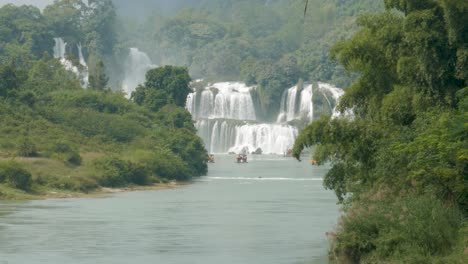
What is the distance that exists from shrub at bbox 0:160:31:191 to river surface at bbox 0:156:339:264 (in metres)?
3.51

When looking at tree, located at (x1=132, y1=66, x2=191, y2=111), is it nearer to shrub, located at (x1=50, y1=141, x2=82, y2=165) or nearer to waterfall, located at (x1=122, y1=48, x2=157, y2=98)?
shrub, located at (x1=50, y1=141, x2=82, y2=165)

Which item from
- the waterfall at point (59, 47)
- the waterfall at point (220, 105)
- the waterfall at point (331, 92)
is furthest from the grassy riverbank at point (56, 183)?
the waterfall at point (59, 47)

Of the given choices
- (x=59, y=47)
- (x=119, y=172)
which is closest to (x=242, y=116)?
(x=59, y=47)

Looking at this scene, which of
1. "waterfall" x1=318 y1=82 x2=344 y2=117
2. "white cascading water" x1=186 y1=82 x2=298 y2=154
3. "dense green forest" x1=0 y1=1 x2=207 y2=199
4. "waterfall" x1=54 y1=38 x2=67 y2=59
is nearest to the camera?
"dense green forest" x1=0 y1=1 x2=207 y2=199

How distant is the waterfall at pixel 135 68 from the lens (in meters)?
184

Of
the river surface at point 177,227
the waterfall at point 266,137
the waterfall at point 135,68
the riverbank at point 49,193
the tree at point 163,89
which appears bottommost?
the river surface at point 177,227

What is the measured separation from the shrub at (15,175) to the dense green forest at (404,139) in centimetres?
2800

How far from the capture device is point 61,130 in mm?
88625

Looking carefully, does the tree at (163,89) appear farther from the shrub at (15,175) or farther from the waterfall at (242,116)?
the shrub at (15,175)

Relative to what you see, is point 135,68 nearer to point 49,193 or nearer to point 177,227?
point 49,193

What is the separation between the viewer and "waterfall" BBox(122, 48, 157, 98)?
184m

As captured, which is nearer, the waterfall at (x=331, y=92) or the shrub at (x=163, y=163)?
the shrub at (x=163, y=163)

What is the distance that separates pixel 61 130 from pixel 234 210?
32.3 metres

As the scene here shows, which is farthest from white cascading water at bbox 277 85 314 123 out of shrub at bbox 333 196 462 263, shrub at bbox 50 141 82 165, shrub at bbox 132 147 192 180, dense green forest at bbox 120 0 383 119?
shrub at bbox 333 196 462 263
